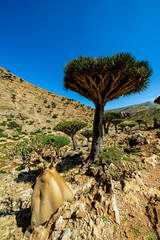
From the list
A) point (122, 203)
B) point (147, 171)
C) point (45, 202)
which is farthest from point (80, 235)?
point (147, 171)

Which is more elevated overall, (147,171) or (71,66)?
(71,66)

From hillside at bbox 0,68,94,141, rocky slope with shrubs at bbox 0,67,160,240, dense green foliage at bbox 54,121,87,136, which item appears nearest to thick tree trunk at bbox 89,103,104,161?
rocky slope with shrubs at bbox 0,67,160,240

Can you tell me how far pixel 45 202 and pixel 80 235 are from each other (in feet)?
4.43

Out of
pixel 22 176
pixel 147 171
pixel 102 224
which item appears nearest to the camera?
pixel 102 224

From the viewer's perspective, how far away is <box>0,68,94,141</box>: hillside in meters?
23.3

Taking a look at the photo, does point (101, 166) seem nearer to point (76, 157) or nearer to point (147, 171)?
point (147, 171)

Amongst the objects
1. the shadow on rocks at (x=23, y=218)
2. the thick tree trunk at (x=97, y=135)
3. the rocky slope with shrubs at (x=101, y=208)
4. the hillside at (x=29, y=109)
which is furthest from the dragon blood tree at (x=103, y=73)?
the hillside at (x=29, y=109)

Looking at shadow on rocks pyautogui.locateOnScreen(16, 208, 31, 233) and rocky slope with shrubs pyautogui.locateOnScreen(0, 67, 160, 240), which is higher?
rocky slope with shrubs pyautogui.locateOnScreen(0, 67, 160, 240)

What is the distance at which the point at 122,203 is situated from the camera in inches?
125

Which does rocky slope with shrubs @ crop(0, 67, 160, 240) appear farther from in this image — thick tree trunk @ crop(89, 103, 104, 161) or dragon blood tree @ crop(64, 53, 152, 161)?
dragon blood tree @ crop(64, 53, 152, 161)

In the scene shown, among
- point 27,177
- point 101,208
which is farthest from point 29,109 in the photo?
point 101,208

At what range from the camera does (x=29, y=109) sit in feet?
98.6

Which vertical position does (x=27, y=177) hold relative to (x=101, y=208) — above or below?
below

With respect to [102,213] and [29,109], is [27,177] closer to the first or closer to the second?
[102,213]
